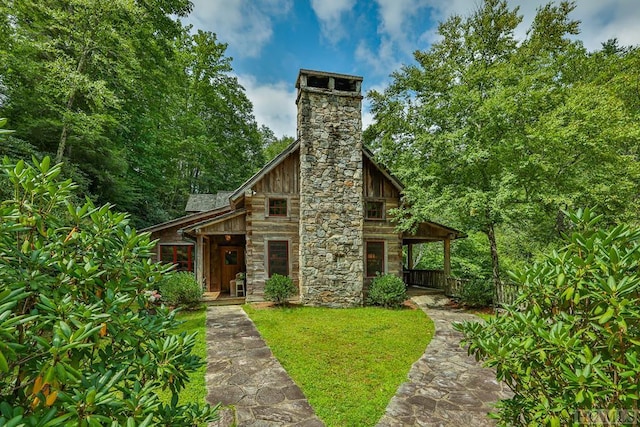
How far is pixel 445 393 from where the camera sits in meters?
4.73

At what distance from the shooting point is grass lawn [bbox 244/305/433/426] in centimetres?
439

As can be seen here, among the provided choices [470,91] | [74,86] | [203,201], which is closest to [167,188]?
[203,201]

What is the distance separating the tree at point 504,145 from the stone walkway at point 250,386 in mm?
7443

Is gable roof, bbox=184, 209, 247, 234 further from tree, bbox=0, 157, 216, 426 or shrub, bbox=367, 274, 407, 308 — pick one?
tree, bbox=0, 157, 216, 426

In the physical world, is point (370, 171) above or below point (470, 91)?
below

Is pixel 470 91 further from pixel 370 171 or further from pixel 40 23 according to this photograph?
pixel 40 23

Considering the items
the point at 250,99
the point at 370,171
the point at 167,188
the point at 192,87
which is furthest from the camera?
the point at 250,99

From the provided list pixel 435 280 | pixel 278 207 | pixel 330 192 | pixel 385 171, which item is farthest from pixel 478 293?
pixel 278 207

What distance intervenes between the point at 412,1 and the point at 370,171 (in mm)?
6990

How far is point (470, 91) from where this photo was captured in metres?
10.0

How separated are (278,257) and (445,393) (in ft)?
26.1

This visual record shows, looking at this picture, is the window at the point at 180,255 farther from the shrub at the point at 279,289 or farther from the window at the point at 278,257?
the shrub at the point at 279,289

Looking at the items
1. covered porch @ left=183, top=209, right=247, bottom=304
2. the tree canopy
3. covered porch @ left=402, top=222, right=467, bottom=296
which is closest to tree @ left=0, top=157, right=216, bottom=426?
covered porch @ left=183, top=209, right=247, bottom=304

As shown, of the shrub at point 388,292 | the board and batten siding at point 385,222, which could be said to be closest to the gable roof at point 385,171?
the board and batten siding at point 385,222
